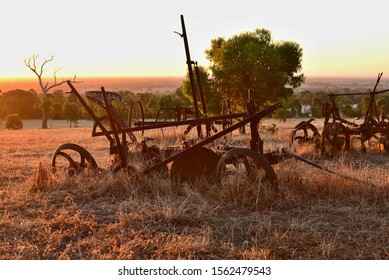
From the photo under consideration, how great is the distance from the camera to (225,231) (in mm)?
5219

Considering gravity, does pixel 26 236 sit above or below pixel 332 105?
below

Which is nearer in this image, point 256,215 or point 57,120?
point 256,215

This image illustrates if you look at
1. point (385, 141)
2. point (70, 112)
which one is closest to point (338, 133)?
point (385, 141)

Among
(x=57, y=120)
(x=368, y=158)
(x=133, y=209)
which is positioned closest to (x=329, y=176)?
(x=133, y=209)

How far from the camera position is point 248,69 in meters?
21.0

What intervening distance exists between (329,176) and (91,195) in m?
3.55

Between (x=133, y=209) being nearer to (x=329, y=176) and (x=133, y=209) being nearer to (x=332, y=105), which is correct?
(x=329, y=176)

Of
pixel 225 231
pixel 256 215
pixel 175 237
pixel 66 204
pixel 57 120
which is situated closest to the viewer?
pixel 175 237

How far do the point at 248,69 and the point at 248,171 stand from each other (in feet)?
49.3

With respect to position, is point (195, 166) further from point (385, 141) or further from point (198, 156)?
point (385, 141)

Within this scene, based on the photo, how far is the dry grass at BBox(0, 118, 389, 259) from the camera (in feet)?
15.1

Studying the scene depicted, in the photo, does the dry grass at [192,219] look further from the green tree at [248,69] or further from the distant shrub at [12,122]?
the distant shrub at [12,122]

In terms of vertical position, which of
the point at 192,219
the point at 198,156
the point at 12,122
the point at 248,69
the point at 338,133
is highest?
the point at 248,69

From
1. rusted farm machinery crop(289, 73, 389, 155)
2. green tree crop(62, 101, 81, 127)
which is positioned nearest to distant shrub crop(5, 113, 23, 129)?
green tree crop(62, 101, 81, 127)
